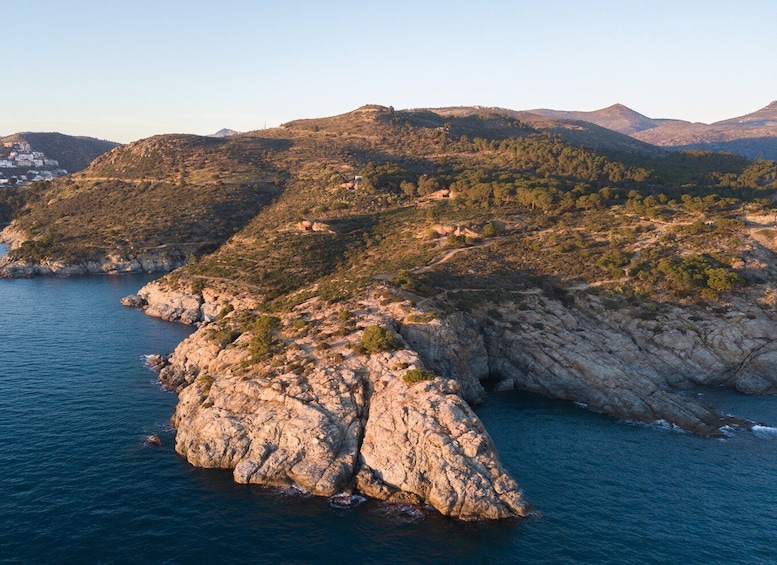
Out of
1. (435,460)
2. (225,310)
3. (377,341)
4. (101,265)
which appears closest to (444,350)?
(377,341)

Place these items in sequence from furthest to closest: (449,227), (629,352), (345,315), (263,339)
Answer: (449,227)
(629,352)
(345,315)
(263,339)

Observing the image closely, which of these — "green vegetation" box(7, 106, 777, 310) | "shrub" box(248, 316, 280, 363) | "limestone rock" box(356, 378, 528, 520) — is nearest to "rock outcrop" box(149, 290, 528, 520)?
"limestone rock" box(356, 378, 528, 520)

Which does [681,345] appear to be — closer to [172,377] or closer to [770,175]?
[172,377]

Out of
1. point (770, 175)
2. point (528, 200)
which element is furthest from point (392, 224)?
point (770, 175)

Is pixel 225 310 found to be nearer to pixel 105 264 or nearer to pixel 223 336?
pixel 223 336

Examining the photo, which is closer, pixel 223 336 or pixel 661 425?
pixel 661 425

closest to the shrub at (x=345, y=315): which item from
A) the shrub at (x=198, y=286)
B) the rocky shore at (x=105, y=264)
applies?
the shrub at (x=198, y=286)

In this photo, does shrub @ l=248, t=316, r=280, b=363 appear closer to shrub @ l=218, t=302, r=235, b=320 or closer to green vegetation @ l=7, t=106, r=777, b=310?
green vegetation @ l=7, t=106, r=777, b=310
